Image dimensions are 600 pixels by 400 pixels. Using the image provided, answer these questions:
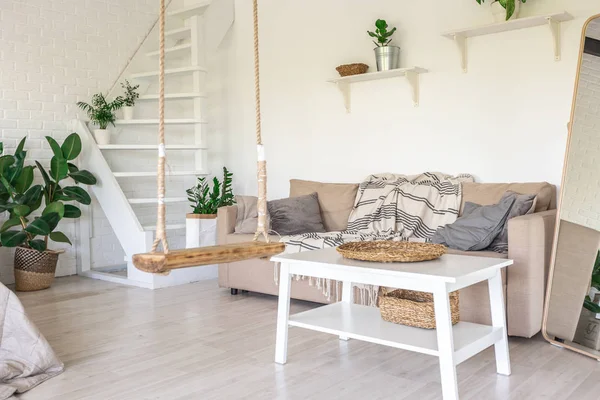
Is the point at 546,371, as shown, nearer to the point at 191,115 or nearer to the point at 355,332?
the point at 355,332

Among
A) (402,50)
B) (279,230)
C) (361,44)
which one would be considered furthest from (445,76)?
(279,230)

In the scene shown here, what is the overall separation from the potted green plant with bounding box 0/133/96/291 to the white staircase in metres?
0.28

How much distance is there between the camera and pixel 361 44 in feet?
15.7

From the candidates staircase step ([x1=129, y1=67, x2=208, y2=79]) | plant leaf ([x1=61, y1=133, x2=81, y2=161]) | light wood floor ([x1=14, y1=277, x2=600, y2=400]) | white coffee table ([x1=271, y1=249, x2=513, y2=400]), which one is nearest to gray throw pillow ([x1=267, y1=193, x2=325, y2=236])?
light wood floor ([x1=14, y1=277, x2=600, y2=400])

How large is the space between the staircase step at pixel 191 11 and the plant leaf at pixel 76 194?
1859 millimetres

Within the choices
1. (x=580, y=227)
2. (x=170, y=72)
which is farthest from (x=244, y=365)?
(x=170, y=72)

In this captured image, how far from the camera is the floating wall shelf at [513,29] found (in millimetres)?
3656

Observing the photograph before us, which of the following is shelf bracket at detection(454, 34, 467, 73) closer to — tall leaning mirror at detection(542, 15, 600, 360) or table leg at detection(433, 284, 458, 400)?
tall leaning mirror at detection(542, 15, 600, 360)

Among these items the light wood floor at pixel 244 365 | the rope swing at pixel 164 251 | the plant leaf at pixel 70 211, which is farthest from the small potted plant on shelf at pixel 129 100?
the rope swing at pixel 164 251

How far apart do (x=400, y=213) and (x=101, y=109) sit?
9.30 ft

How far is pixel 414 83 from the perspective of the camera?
175 inches

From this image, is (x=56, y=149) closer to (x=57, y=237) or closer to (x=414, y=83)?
(x=57, y=237)

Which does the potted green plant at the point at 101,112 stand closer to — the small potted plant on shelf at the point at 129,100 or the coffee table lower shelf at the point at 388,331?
the small potted plant on shelf at the point at 129,100

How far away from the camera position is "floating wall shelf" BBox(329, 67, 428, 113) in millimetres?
4375
